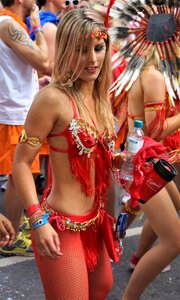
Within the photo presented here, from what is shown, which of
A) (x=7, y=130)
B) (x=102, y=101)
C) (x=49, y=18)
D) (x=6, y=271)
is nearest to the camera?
(x=102, y=101)

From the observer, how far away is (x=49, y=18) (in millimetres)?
4672

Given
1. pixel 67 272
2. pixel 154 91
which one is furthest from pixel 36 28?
pixel 67 272

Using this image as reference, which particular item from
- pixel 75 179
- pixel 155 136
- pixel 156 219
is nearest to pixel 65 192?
pixel 75 179

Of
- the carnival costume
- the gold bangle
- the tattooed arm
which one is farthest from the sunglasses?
the gold bangle

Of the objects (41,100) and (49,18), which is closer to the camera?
(41,100)

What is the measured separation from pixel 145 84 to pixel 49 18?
203cm

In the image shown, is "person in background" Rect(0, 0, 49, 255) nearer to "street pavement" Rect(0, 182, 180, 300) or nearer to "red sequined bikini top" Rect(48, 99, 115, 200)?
"street pavement" Rect(0, 182, 180, 300)

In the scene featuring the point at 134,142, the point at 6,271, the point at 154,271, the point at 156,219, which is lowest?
the point at 6,271

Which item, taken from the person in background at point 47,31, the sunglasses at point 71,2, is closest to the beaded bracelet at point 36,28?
the person in background at point 47,31

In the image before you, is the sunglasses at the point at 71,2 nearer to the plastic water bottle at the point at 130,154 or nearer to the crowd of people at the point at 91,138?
the crowd of people at the point at 91,138

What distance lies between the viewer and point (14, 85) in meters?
3.82

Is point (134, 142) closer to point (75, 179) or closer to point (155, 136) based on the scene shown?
point (75, 179)

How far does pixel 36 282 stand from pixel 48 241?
1544 millimetres

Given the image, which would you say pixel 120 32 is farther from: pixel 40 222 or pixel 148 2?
pixel 40 222
